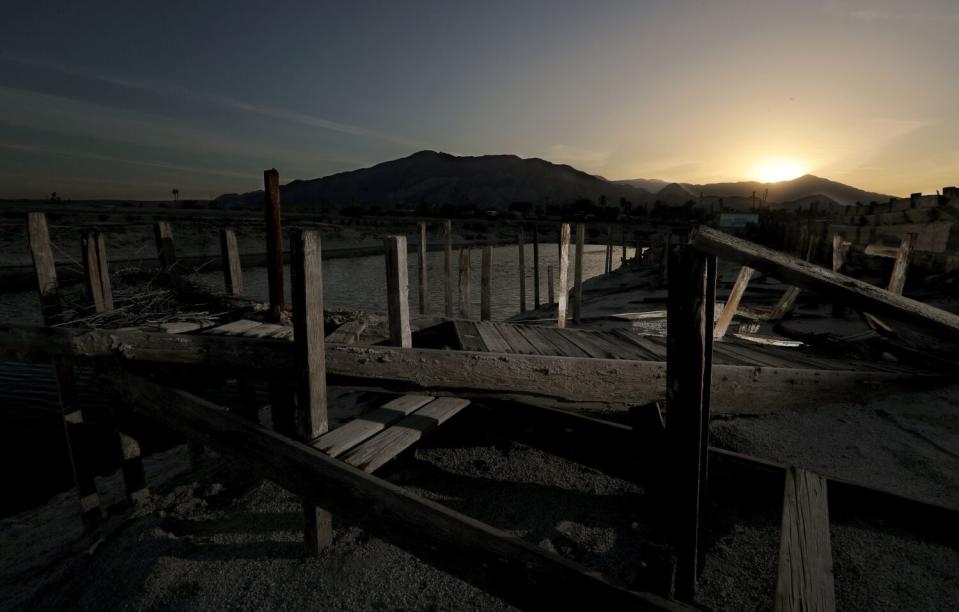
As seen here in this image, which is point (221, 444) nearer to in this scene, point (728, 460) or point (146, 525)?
point (146, 525)

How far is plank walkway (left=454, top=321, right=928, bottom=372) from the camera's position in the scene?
15.2ft

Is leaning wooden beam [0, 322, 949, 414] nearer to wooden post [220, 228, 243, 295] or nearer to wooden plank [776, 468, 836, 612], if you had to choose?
wooden plank [776, 468, 836, 612]

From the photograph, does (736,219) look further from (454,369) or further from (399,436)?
(399,436)

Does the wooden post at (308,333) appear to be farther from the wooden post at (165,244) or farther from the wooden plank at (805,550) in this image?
the wooden post at (165,244)

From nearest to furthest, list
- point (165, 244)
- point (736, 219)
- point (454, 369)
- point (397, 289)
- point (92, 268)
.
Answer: point (454, 369) → point (397, 289) → point (92, 268) → point (165, 244) → point (736, 219)

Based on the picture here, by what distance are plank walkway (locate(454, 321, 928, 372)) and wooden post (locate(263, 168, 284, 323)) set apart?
2.41 meters

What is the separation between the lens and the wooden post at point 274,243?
19.3 ft

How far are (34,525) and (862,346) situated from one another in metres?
11.0

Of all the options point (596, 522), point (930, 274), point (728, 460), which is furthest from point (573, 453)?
point (930, 274)

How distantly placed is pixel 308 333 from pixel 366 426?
2.88 feet

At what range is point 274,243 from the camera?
609cm

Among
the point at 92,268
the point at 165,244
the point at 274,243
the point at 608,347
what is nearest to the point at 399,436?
the point at 608,347

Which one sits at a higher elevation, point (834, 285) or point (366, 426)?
point (834, 285)

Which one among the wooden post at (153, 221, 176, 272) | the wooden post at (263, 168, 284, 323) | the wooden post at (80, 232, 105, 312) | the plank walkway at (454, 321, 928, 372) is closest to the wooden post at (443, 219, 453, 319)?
the wooden post at (153, 221, 176, 272)
